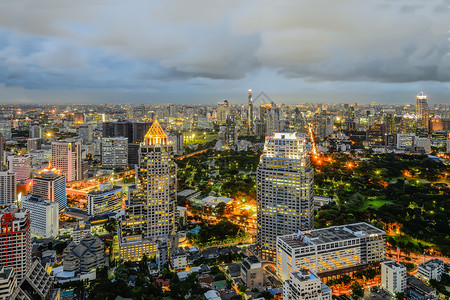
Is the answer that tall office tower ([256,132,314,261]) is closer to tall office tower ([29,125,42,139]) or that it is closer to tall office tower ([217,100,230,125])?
tall office tower ([29,125,42,139])

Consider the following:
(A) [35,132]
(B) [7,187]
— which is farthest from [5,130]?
(B) [7,187]

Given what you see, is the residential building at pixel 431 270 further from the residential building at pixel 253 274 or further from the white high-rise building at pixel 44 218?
the white high-rise building at pixel 44 218

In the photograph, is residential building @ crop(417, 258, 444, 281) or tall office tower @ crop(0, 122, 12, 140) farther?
tall office tower @ crop(0, 122, 12, 140)

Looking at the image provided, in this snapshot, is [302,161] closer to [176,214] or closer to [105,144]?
[176,214]

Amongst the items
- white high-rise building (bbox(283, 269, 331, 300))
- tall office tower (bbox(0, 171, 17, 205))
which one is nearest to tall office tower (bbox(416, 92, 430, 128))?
white high-rise building (bbox(283, 269, 331, 300))

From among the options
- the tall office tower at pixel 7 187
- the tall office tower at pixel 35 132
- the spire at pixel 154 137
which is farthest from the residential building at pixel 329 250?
the tall office tower at pixel 35 132

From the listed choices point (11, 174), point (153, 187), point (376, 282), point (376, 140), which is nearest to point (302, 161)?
point (376, 282)
